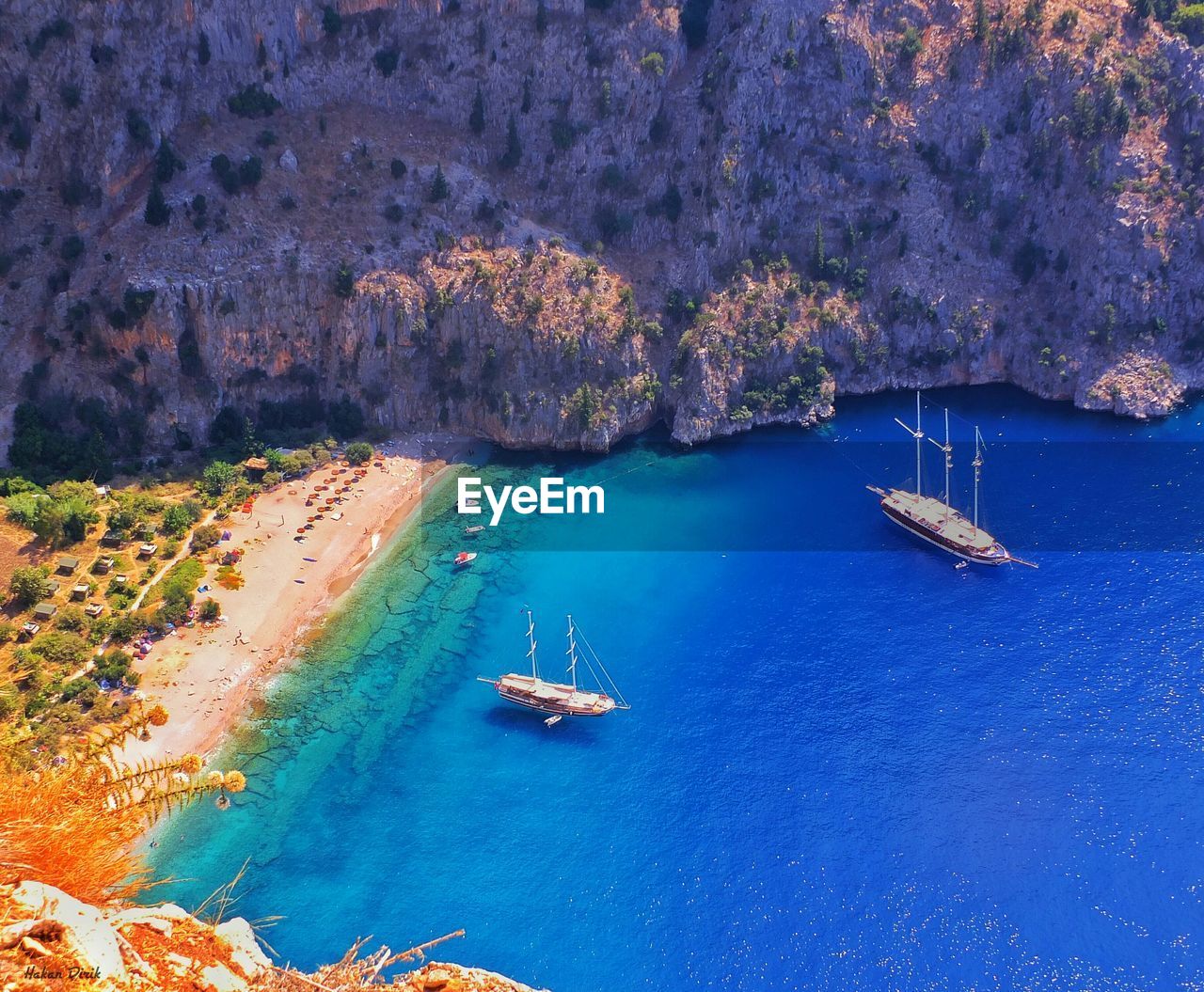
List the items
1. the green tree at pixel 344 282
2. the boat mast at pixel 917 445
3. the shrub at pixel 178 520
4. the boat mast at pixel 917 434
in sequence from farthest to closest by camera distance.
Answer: the green tree at pixel 344 282
the boat mast at pixel 917 434
the boat mast at pixel 917 445
the shrub at pixel 178 520

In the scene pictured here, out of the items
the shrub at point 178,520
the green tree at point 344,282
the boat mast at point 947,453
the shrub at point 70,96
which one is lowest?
the shrub at point 178,520

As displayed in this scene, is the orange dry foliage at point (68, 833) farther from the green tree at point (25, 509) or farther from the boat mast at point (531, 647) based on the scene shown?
the green tree at point (25, 509)

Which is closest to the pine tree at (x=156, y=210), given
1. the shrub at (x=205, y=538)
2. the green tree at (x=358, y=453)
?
the green tree at (x=358, y=453)

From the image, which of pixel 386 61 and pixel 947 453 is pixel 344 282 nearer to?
pixel 386 61

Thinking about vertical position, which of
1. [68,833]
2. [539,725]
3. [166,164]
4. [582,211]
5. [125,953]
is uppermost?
[166,164]

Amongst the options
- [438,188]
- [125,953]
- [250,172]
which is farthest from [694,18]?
[125,953]

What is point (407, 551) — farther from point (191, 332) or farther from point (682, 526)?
point (191, 332)
